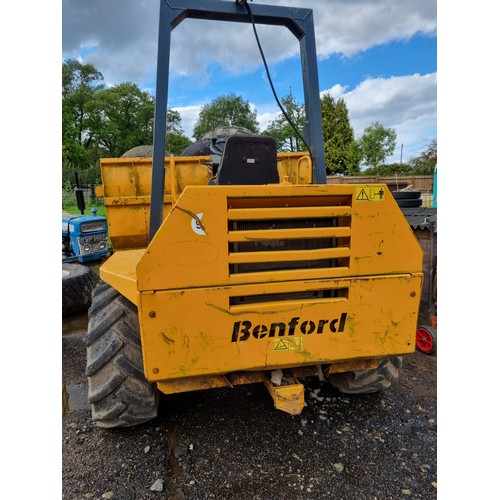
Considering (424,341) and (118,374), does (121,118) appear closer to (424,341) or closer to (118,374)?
(424,341)

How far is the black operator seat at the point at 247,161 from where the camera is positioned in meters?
2.41

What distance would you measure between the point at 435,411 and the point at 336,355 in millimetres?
1359

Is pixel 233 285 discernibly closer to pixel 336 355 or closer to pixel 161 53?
pixel 336 355

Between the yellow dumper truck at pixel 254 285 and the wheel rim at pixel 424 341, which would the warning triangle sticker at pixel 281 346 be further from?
the wheel rim at pixel 424 341

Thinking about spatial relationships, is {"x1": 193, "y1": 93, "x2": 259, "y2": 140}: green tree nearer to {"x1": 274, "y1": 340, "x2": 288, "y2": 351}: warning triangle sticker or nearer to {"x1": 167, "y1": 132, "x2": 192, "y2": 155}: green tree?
{"x1": 167, "y1": 132, "x2": 192, "y2": 155}: green tree

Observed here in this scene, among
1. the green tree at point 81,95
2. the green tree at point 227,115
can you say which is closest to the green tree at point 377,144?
the green tree at point 227,115

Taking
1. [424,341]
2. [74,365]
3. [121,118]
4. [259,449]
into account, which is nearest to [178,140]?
[121,118]

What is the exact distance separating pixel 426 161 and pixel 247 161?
28028 millimetres

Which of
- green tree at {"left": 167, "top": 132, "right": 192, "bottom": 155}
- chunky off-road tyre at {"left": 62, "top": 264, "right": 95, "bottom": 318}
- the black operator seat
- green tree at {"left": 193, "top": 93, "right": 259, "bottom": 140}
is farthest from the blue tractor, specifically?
green tree at {"left": 167, "top": 132, "right": 192, "bottom": 155}

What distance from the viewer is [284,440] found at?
2656 mm

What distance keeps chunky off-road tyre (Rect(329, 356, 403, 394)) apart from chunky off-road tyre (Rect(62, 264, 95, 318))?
3785 millimetres

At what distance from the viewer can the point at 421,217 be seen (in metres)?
5.06

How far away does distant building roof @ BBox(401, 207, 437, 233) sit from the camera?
4688 mm

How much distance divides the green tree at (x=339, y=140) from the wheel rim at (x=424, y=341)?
2944cm
